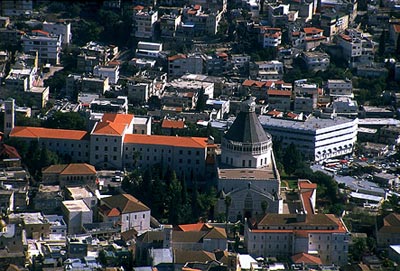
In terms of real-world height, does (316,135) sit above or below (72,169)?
above

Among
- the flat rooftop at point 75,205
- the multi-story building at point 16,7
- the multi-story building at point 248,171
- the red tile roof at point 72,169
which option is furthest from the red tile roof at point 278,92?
the multi-story building at point 16,7

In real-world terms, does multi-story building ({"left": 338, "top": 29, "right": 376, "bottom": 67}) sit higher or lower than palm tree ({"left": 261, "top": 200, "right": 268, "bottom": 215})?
higher

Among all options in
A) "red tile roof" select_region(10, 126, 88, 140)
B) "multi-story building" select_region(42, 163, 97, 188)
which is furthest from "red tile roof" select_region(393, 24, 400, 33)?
"multi-story building" select_region(42, 163, 97, 188)

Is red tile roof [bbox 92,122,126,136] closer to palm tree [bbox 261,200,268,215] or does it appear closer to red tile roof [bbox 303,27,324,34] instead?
palm tree [bbox 261,200,268,215]

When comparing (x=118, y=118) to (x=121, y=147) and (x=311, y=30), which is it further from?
(x=311, y=30)

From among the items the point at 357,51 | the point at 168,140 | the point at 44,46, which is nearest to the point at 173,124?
the point at 168,140

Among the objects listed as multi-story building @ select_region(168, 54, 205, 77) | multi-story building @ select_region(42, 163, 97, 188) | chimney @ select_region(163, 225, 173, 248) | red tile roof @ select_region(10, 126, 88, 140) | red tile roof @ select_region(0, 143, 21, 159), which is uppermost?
multi-story building @ select_region(168, 54, 205, 77)
